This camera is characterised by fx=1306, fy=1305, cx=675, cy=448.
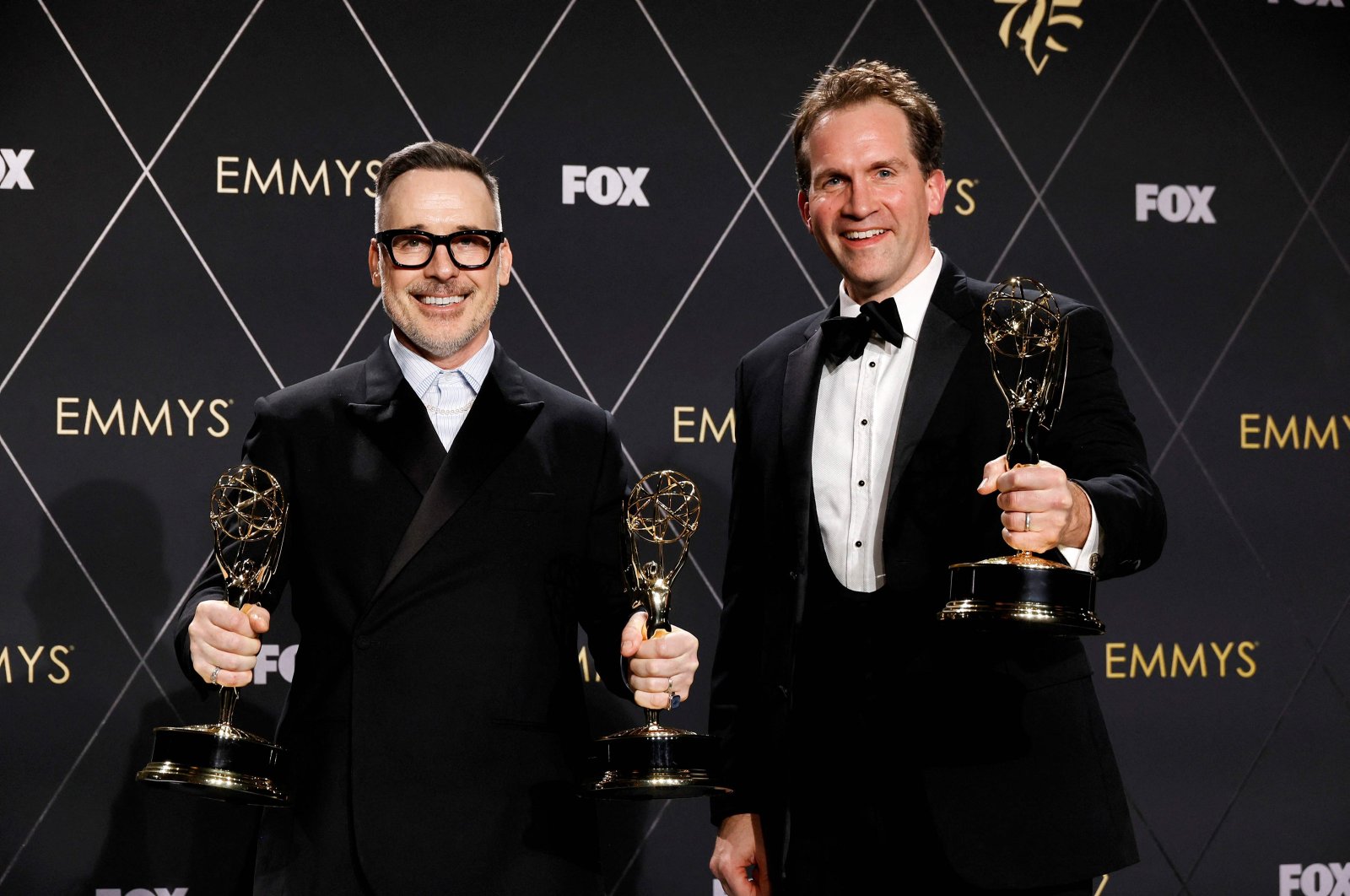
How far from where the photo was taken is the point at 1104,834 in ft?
6.31

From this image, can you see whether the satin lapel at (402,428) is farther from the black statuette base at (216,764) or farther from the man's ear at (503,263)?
the black statuette base at (216,764)

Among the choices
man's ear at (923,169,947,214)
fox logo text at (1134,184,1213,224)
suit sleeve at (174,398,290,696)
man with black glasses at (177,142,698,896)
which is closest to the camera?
man with black glasses at (177,142,698,896)

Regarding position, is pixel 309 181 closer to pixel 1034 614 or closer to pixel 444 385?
pixel 444 385

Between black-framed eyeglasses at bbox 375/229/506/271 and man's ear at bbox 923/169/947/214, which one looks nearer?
black-framed eyeglasses at bbox 375/229/506/271

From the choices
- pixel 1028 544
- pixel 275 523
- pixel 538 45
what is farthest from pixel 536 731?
pixel 538 45

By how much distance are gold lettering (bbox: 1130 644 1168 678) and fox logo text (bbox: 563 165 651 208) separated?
1.73 m

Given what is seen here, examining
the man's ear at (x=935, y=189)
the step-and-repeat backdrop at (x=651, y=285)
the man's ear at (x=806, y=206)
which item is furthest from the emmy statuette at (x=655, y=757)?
the step-and-repeat backdrop at (x=651, y=285)

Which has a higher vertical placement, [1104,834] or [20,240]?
[20,240]

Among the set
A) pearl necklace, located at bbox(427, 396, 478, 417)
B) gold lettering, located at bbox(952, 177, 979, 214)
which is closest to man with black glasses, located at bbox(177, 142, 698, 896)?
pearl necklace, located at bbox(427, 396, 478, 417)

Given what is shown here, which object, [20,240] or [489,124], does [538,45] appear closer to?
[489,124]

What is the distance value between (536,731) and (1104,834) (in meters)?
0.86

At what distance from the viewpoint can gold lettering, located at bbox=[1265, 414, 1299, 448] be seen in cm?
349

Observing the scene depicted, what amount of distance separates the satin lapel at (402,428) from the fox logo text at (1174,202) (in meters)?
2.24

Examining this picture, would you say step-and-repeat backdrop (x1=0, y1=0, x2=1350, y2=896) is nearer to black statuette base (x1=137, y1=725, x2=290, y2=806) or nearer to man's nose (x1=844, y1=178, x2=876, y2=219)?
man's nose (x1=844, y1=178, x2=876, y2=219)
